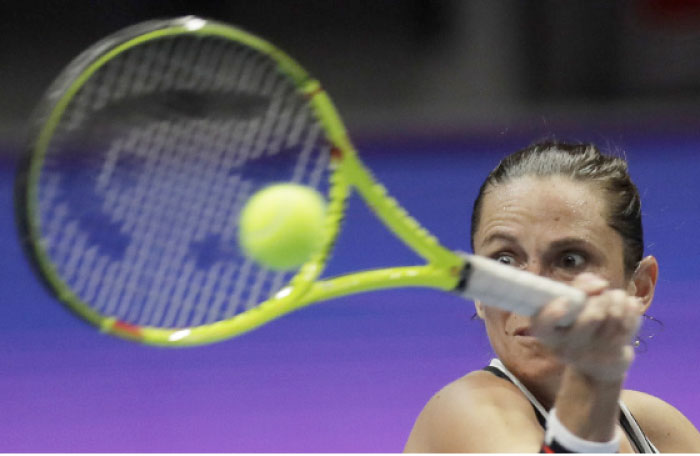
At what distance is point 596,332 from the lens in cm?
136

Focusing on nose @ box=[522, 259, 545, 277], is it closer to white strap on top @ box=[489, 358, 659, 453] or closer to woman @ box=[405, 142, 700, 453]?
woman @ box=[405, 142, 700, 453]

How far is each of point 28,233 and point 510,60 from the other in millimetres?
6846

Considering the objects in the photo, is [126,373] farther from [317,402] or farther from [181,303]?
[181,303]

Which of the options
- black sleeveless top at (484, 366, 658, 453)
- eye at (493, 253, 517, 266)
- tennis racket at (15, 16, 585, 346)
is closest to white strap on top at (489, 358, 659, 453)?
black sleeveless top at (484, 366, 658, 453)

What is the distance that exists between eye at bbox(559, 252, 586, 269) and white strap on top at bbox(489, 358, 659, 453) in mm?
181

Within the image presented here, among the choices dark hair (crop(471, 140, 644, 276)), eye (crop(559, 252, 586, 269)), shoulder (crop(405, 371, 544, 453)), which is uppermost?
dark hair (crop(471, 140, 644, 276))

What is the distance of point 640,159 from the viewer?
624 centimetres

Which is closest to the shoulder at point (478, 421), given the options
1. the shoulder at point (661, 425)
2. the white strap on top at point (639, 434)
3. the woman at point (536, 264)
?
the woman at point (536, 264)

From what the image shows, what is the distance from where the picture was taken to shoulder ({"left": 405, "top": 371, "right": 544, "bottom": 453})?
159 centimetres

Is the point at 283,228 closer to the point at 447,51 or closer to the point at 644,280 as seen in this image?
the point at 644,280

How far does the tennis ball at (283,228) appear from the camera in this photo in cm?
150

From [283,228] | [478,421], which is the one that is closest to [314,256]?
[283,228]

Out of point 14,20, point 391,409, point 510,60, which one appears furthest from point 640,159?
point 14,20

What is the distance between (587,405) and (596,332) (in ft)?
0.31
